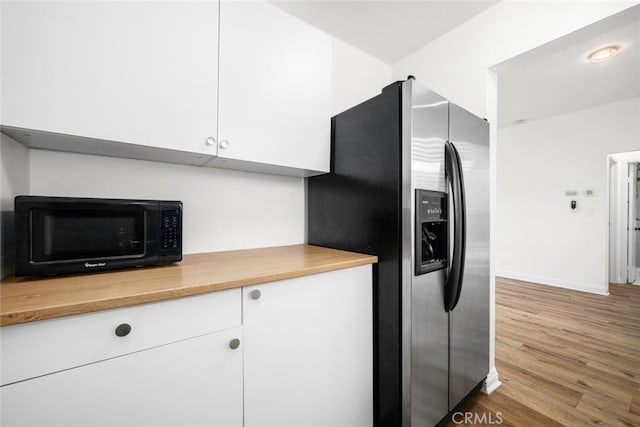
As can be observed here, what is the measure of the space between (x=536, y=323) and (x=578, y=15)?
8.93 ft

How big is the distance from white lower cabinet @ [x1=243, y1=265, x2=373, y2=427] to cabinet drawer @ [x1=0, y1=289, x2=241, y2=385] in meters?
0.14

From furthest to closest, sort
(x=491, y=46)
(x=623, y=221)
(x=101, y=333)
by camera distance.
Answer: (x=623, y=221)
(x=491, y=46)
(x=101, y=333)

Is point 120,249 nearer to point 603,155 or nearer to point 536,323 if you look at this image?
point 536,323

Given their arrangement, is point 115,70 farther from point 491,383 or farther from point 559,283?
point 559,283

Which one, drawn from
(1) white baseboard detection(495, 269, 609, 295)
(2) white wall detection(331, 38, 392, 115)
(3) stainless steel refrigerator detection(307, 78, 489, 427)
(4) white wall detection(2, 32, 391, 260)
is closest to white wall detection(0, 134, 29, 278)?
(4) white wall detection(2, 32, 391, 260)

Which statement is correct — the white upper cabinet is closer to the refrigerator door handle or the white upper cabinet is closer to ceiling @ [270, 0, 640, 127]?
ceiling @ [270, 0, 640, 127]

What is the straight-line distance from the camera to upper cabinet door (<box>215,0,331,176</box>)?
1188mm

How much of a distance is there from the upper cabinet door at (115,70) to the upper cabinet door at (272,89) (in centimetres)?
8

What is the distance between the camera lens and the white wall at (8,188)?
0.87 meters

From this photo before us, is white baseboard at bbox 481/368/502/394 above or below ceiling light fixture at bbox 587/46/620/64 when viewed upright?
below

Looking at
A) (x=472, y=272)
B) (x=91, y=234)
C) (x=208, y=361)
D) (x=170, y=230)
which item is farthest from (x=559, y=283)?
(x=91, y=234)

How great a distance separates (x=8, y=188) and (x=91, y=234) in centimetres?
33

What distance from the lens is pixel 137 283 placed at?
2.63ft

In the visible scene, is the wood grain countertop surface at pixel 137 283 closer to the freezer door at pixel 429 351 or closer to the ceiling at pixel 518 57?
the freezer door at pixel 429 351
